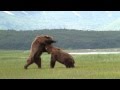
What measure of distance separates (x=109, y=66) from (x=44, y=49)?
1206 millimetres

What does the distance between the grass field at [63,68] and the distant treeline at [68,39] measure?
159 millimetres

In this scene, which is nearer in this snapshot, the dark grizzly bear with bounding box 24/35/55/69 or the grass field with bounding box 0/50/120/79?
the grass field with bounding box 0/50/120/79

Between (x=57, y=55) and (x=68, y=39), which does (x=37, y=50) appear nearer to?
(x=57, y=55)

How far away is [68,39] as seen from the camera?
16.2 meters

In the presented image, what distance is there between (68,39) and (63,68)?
0.50 metres

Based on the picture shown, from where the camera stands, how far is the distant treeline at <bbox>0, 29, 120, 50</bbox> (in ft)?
52.7

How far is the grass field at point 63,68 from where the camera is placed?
15742mm

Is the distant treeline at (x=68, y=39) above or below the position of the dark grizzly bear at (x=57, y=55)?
above

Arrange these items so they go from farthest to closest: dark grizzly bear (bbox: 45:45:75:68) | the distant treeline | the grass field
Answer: dark grizzly bear (bbox: 45:45:75:68), the distant treeline, the grass field

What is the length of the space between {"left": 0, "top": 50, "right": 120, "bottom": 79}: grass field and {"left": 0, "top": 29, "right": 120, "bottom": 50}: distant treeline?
0.16 meters

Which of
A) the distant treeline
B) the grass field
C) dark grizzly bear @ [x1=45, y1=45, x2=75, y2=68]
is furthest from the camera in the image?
dark grizzly bear @ [x1=45, y1=45, x2=75, y2=68]

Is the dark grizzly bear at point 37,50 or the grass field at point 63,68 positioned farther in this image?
the dark grizzly bear at point 37,50

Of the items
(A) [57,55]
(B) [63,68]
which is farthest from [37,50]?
(B) [63,68]
